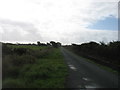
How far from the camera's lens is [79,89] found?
28.8 feet

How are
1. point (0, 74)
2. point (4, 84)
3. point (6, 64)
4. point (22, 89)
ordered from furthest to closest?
point (6, 64) < point (0, 74) < point (4, 84) < point (22, 89)

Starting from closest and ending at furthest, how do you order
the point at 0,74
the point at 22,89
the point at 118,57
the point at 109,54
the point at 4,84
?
the point at 22,89
the point at 4,84
the point at 0,74
the point at 118,57
the point at 109,54

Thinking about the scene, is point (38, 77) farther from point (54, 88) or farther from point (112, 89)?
point (112, 89)

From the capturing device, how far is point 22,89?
8.02 metres

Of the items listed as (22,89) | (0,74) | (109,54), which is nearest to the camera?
(22,89)

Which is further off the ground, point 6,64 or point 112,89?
point 6,64

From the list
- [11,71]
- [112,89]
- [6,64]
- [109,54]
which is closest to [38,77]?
[11,71]

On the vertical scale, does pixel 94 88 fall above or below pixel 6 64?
below

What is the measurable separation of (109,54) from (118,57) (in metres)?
3.21

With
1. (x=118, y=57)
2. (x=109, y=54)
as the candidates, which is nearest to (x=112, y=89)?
(x=118, y=57)

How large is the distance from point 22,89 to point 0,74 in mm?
4121

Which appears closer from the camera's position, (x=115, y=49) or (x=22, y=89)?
(x=22, y=89)

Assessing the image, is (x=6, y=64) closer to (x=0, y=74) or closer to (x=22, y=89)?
(x=0, y=74)

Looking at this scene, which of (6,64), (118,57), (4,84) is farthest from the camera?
(118,57)
